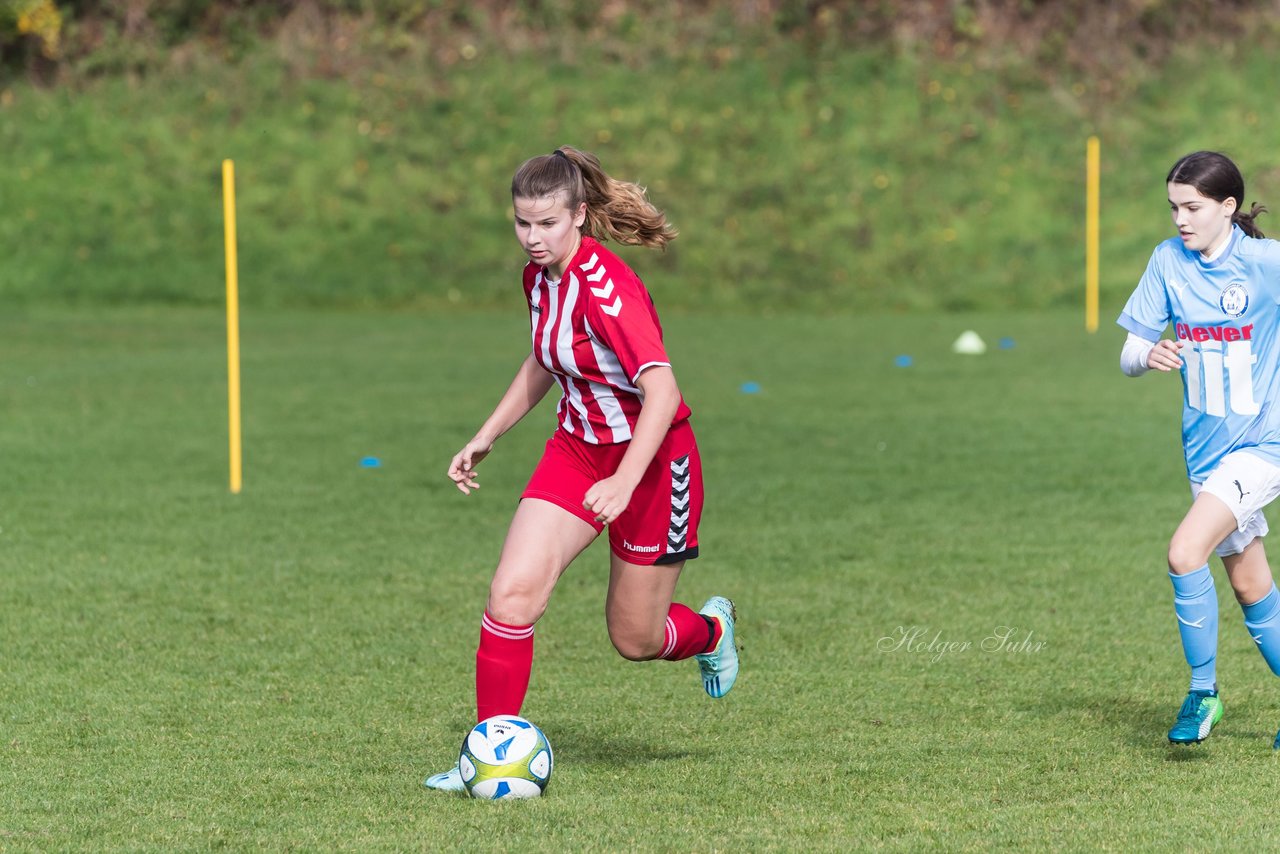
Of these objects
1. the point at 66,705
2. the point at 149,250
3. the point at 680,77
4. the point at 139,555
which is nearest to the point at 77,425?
the point at 139,555

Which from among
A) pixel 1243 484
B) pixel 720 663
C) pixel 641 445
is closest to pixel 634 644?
pixel 720 663

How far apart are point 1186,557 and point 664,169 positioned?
20.7m

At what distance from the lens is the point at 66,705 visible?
5.88 metres

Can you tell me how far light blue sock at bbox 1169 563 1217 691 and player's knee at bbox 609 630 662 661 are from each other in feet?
5.22

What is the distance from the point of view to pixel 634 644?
525cm

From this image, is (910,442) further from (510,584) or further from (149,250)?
(149,250)

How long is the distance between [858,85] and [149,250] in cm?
1101

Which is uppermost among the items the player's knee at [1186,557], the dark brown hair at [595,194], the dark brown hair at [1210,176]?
the dark brown hair at [1210,176]

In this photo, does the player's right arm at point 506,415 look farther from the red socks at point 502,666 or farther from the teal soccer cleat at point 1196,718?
the teal soccer cleat at point 1196,718

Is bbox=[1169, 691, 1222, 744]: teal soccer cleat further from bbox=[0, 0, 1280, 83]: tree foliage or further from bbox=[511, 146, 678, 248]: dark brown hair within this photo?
bbox=[0, 0, 1280, 83]: tree foliage

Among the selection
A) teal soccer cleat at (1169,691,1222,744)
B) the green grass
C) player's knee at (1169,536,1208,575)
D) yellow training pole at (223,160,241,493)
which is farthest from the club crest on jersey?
the green grass

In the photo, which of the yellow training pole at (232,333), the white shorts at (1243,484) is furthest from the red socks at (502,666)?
the yellow training pole at (232,333)

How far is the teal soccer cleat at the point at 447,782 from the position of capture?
193 inches

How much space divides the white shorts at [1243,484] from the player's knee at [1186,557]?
16cm
